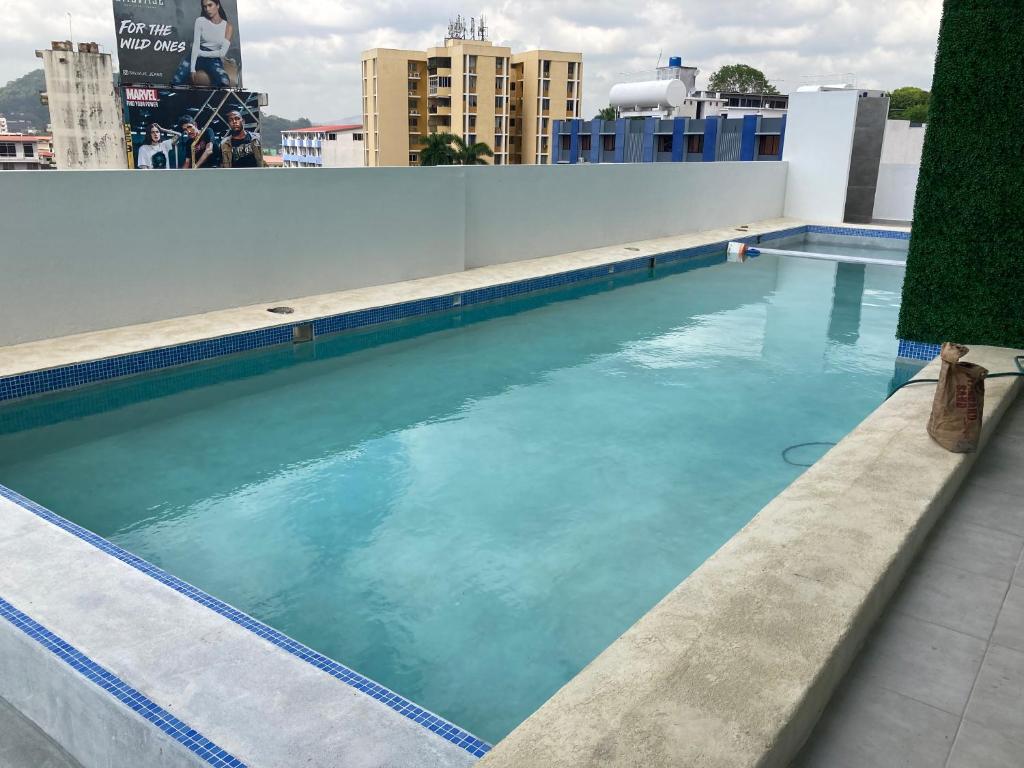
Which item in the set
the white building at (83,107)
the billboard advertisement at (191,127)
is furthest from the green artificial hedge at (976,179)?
the white building at (83,107)

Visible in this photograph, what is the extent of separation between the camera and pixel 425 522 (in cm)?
374

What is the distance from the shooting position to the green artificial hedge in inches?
191

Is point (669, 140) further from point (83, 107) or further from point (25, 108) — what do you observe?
point (25, 108)

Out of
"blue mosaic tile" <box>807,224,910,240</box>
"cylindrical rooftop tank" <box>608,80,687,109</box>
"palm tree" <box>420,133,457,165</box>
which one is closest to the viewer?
"blue mosaic tile" <box>807,224,910,240</box>

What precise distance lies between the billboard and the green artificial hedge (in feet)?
52.0

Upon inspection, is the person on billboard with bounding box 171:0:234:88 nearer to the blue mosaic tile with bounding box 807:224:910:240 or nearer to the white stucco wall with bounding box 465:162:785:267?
the white stucco wall with bounding box 465:162:785:267

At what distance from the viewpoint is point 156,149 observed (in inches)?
650

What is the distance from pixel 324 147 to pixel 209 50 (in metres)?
55.0

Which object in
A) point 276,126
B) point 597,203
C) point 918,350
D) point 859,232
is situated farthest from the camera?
point 276,126

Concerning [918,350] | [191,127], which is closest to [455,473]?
[918,350]

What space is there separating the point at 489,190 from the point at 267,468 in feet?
18.7

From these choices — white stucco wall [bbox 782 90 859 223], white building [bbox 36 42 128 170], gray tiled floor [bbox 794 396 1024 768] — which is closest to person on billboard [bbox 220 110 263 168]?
white building [bbox 36 42 128 170]

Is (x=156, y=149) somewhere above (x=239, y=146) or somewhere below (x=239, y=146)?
below

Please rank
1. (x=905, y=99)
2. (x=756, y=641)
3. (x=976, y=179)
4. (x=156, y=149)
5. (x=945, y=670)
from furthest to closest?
1. (x=905, y=99)
2. (x=156, y=149)
3. (x=976, y=179)
4. (x=945, y=670)
5. (x=756, y=641)
